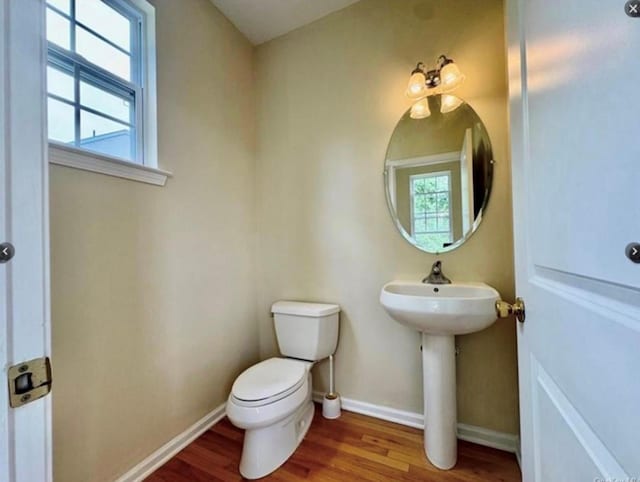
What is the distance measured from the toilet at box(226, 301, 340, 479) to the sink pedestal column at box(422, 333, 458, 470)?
0.61 meters

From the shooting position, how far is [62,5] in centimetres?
114

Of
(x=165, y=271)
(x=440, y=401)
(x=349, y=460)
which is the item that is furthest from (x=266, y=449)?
(x=165, y=271)

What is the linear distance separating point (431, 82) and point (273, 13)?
3.75ft

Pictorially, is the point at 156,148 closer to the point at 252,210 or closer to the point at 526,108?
the point at 252,210

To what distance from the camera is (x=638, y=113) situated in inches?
12.9

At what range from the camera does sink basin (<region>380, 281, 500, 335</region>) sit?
118 cm

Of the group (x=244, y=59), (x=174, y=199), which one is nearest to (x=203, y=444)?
(x=174, y=199)

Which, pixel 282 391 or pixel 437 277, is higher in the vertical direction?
pixel 437 277

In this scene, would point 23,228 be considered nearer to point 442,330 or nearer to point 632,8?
point 632,8

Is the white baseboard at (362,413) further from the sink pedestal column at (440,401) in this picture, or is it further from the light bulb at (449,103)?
the light bulb at (449,103)

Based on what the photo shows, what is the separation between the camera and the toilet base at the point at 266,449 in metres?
1.30

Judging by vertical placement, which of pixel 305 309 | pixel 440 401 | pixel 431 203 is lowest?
pixel 440 401

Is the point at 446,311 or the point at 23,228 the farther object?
the point at 446,311

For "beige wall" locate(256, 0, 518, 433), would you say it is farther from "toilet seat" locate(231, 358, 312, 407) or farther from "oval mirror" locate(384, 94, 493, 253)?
"toilet seat" locate(231, 358, 312, 407)
